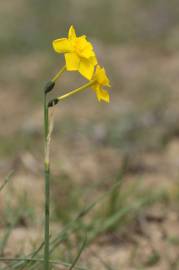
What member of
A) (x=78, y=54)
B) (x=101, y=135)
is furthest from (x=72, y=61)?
(x=101, y=135)

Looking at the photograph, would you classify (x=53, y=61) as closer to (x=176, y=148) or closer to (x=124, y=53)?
(x=124, y=53)

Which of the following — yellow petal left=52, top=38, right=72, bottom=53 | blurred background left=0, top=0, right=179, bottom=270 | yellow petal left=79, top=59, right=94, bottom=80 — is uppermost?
blurred background left=0, top=0, right=179, bottom=270

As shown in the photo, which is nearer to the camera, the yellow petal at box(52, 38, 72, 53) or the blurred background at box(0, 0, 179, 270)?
the yellow petal at box(52, 38, 72, 53)

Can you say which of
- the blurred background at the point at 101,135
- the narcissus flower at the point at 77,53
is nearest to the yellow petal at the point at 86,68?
the narcissus flower at the point at 77,53

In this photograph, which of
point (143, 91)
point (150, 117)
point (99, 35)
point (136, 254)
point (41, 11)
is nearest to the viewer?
point (136, 254)

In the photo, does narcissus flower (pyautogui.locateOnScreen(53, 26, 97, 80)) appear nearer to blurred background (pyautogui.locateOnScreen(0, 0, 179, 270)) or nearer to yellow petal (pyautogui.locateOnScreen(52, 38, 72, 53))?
yellow petal (pyautogui.locateOnScreen(52, 38, 72, 53))

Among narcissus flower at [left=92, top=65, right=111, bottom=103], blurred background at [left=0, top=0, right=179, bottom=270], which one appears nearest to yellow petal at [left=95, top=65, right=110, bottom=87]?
narcissus flower at [left=92, top=65, right=111, bottom=103]

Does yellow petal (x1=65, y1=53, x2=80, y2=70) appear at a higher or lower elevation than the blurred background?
lower

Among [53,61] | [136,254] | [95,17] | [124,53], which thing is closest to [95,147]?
[136,254]
